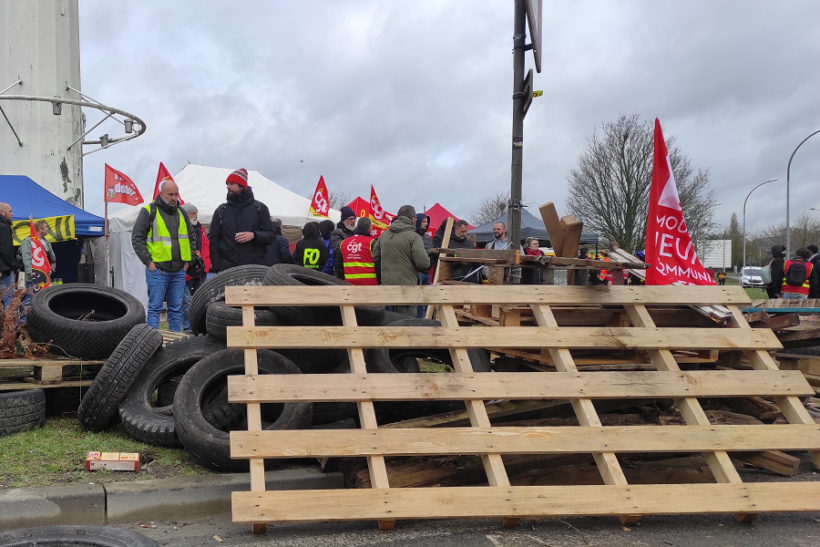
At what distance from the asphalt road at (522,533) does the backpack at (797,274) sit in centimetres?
1151

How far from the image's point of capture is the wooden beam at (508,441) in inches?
148

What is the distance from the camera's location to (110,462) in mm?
4293

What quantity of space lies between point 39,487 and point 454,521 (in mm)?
2517

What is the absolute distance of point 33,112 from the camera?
1916cm

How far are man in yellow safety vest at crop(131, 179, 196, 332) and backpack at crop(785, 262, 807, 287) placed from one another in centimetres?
1238

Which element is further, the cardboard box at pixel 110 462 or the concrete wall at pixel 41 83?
the concrete wall at pixel 41 83

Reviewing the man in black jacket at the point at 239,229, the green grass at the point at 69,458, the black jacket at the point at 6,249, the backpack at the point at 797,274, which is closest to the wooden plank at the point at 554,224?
the green grass at the point at 69,458

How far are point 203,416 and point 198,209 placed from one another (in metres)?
13.2

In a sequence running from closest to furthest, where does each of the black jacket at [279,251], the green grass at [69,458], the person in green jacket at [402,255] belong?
1. the green grass at [69,458]
2. the person in green jacket at [402,255]
3. the black jacket at [279,251]

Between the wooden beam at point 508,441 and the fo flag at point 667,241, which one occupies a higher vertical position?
the fo flag at point 667,241

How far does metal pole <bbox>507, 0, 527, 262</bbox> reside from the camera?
8.62 metres

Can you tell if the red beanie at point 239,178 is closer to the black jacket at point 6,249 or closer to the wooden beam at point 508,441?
the black jacket at point 6,249

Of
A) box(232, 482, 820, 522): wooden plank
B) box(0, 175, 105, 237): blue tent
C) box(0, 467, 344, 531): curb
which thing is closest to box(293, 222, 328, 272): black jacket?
box(0, 467, 344, 531): curb

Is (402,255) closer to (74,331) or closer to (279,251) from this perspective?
(279,251)
